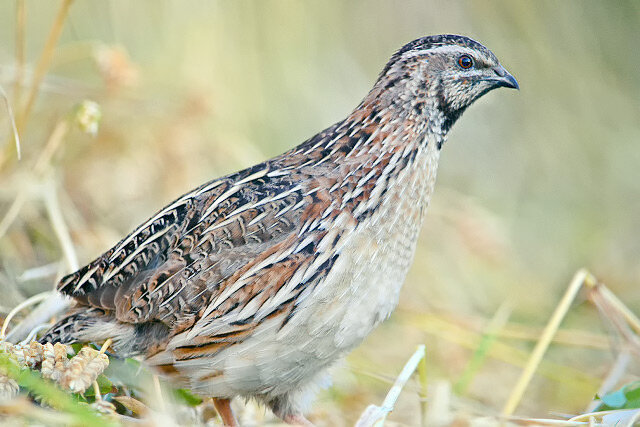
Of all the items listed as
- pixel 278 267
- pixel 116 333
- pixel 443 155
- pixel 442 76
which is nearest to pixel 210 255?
pixel 278 267

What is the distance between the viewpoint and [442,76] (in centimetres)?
335

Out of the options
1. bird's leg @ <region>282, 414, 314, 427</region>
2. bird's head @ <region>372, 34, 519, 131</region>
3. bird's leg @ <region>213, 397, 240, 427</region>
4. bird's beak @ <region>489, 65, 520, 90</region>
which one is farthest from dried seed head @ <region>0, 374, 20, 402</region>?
bird's beak @ <region>489, 65, 520, 90</region>

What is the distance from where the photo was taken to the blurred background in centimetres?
448

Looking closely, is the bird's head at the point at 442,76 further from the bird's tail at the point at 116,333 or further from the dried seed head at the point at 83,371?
the dried seed head at the point at 83,371

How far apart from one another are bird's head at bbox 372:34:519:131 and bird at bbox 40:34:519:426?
0.04ft

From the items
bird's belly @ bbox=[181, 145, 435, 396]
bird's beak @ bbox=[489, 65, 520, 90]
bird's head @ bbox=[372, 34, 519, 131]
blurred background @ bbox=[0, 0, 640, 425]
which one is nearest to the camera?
bird's belly @ bbox=[181, 145, 435, 396]

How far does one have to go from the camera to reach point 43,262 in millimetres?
4367

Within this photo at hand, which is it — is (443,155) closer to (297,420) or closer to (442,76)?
(442,76)

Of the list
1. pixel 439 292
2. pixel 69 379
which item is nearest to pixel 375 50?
pixel 439 292

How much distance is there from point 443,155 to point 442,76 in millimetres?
4307

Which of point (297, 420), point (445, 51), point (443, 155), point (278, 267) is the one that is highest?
point (445, 51)

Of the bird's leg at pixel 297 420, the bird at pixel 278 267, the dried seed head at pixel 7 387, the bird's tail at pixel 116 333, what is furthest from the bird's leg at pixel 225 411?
the dried seed head at pixel 7 387

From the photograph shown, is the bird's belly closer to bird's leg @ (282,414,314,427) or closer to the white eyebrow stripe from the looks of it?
bird's leg @ (282,414,314,427)

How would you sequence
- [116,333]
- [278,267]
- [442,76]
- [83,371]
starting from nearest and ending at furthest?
[83,371] < [278,267] < [116,333] < [442,76]
